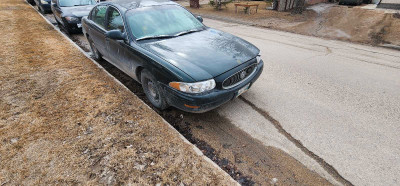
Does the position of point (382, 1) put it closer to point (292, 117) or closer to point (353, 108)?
point (353, 108)

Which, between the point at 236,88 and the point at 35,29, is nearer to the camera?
the point at 236,88

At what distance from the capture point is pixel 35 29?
A: 8453 millimetres

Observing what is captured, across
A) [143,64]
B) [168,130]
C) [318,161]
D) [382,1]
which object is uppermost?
[382,1]

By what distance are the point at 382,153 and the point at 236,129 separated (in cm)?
189

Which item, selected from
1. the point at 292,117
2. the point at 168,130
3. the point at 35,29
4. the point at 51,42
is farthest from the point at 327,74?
the point at 35,29

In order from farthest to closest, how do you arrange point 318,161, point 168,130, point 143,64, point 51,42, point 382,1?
point 382,1 → point 51,42 → point 143,64 → point 168,130 → point 318,161

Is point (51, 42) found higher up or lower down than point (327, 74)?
higher up

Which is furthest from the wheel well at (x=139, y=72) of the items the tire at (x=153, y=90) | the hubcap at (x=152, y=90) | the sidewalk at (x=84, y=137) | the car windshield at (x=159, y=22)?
the car windshield at (x=159, y=22)

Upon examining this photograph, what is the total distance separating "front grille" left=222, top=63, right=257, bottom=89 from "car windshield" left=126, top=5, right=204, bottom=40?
1.35 m

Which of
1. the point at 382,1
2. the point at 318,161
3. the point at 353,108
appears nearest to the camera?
the point at 318,161

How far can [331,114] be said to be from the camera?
3.42 metres

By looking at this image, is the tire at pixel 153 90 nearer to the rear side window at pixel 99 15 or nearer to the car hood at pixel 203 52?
the car hood at pixel 203 52

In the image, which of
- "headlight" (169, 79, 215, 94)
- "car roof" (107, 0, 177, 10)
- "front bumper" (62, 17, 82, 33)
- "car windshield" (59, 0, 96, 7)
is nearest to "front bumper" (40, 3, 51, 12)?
"car windshield" (59, 0, 96, 7)

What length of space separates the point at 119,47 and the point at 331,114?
3.92 m
